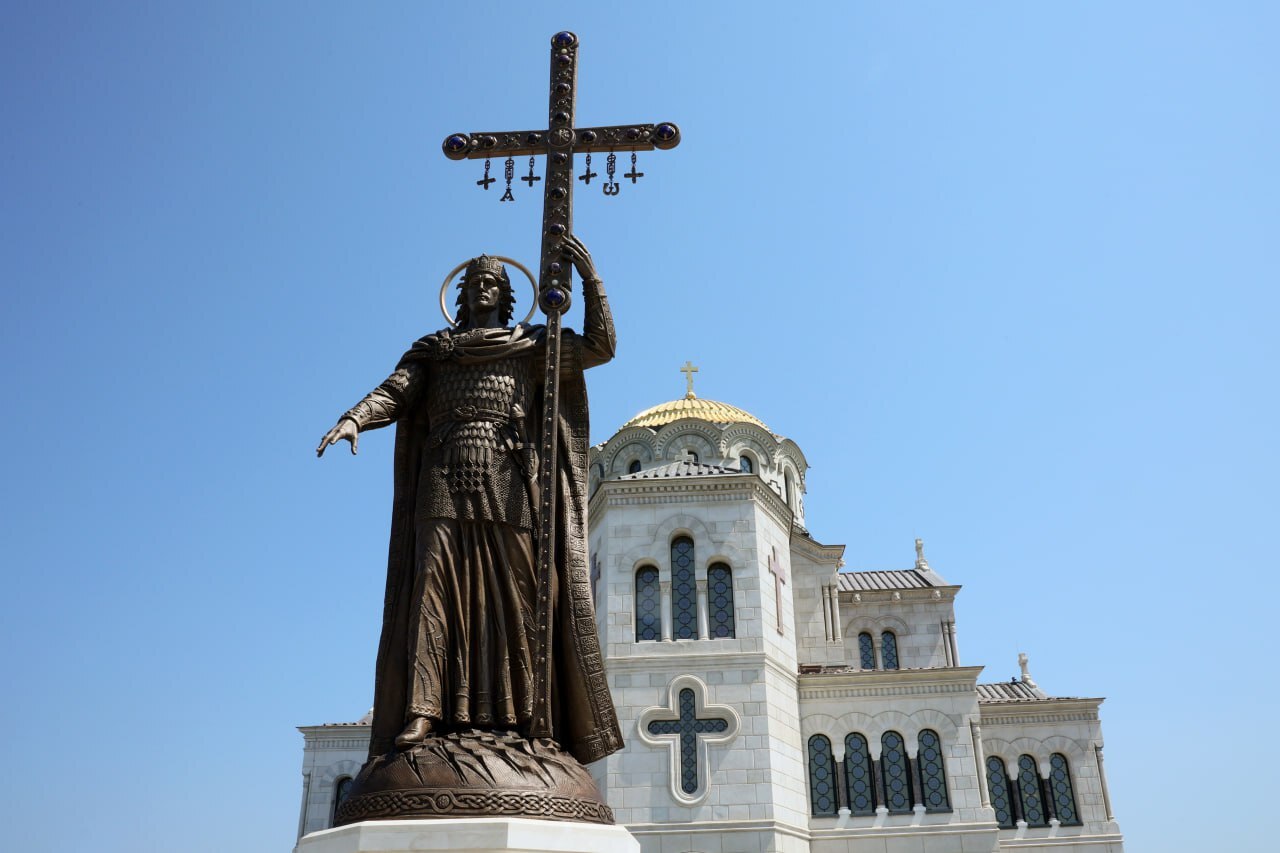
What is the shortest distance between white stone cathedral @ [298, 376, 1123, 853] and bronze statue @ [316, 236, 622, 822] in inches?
531

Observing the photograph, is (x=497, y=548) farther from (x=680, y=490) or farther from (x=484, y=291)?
(x=680, y=490)

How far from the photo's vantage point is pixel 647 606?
A: 67.5 feet

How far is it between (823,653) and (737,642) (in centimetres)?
606

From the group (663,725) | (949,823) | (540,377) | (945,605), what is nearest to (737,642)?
(663,725)

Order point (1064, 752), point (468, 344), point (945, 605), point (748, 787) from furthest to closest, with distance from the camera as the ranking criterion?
point (945, 605), point (1064, 752), point (748, 787), point (468, 344)

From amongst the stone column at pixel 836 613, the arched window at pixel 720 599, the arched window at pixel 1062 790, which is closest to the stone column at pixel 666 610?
the arched window at pixel 720 599

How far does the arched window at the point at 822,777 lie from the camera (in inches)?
823

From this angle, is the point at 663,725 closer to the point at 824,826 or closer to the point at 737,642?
the point at 737,642

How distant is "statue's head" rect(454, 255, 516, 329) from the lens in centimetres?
592

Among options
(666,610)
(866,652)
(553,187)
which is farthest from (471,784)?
(866,652)

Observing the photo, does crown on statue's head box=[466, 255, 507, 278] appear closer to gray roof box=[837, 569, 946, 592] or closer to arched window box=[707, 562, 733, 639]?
arched window box=[707, 562, 733, 639]

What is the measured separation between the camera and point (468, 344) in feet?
18.5

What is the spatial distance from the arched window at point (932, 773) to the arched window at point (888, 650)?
596 cm

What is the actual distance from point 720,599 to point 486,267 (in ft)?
51.1
